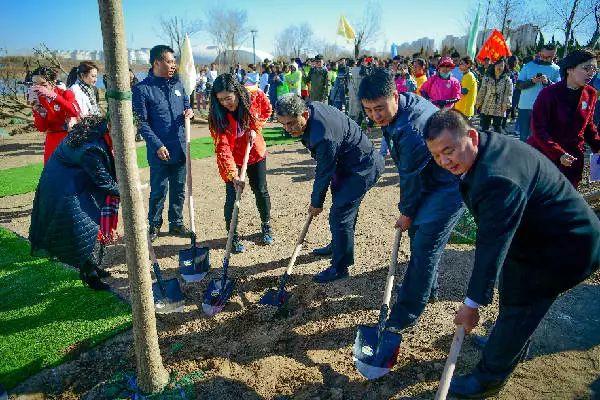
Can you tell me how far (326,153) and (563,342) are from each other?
2.26m

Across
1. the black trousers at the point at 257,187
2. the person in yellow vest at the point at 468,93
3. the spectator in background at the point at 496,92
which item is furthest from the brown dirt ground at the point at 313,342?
the spectator in background at the point at 496,92

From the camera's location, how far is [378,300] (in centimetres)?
361

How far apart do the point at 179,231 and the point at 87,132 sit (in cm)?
206

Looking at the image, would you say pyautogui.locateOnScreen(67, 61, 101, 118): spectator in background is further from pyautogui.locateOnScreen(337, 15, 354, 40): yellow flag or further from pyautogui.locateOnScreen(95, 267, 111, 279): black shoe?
pyautogui.locateOnScreen(337, 15, 354, 40): yellow flag

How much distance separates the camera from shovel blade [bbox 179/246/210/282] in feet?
12.4

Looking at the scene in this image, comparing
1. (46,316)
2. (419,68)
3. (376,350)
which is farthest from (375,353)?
(419,68)

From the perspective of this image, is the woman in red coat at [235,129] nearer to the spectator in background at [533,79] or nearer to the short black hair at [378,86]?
the short black hair at [378,86]

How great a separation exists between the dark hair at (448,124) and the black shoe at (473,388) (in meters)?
1.57

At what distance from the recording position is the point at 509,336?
2320mm

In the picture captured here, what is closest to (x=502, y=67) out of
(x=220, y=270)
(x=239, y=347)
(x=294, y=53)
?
(x=220, y=270)

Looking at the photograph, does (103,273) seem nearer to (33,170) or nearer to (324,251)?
(324,251)

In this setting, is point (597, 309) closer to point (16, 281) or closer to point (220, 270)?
point (220, 270)

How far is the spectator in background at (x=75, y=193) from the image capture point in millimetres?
3340

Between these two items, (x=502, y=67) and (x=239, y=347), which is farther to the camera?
(x=502, y=67)
